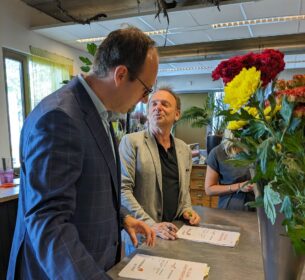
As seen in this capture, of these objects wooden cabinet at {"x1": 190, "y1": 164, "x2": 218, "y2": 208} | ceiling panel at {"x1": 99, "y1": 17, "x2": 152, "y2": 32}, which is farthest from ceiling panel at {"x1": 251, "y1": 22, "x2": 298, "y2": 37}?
wooden cabinet at {"x1": 190, "y1": 164, "x2": 218, "y2": 208}

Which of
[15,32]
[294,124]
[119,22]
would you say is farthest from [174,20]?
[294,124]

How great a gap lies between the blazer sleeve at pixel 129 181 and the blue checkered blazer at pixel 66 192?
16.8 inches

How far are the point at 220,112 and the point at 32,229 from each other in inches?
20.0

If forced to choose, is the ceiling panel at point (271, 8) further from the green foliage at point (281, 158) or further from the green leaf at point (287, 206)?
the green leaf at point (287, 206)

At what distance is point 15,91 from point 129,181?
137 inches

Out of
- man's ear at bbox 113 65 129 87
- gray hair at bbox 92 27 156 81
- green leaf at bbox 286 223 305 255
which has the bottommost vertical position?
green leaf at bbox 286 223 305 255

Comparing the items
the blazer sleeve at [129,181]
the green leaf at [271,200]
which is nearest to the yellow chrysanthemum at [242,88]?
the green leaf at [271,200]

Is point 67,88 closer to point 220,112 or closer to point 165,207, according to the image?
point 220,112

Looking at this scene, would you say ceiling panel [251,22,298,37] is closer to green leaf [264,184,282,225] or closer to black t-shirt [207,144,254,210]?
black t-shirt [207,144,254,210]

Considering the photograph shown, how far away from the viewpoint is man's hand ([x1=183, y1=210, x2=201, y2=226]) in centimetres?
142

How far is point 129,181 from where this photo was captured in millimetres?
1531

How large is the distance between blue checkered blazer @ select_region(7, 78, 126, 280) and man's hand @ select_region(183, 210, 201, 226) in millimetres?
530

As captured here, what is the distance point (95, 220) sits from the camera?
2.92ft

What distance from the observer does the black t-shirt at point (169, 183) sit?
159cm
